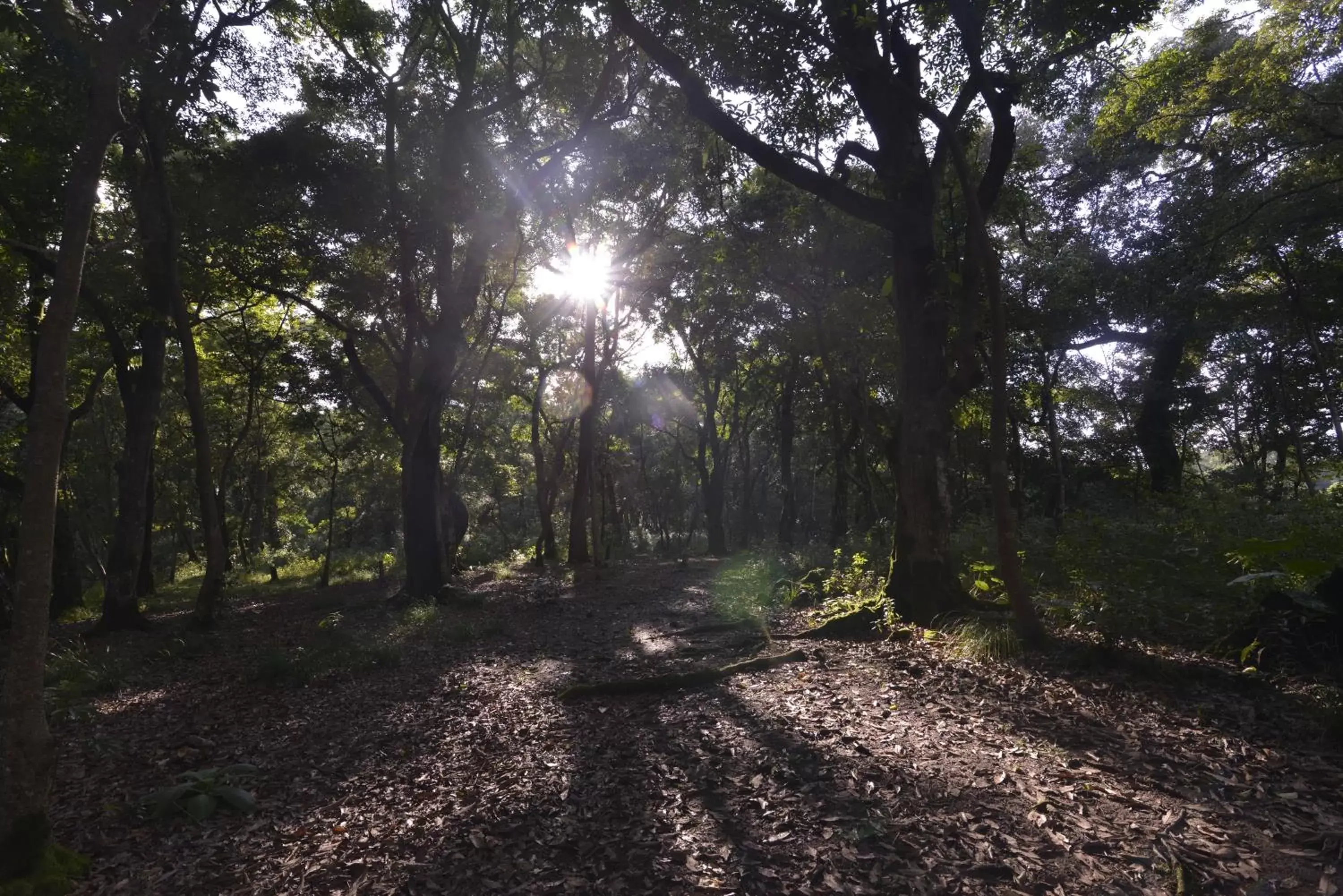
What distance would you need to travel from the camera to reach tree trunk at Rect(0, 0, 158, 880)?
341 cm

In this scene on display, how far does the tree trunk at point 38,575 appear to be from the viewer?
3.41m

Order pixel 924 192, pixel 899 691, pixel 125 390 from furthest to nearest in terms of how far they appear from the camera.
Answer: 1. pixel 125 390
2. pixel 924 192
3. pixel 899 691

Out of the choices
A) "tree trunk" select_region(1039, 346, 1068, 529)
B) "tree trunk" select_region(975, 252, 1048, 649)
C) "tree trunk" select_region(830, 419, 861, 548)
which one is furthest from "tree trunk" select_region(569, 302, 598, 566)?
"tree trunk" select_region(975, 252, 1048, 649)

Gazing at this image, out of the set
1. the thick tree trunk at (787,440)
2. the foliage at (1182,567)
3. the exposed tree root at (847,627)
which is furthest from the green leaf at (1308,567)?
the thick tree trunk at (787,440)

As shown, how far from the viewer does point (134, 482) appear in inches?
516

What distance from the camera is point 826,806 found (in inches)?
162

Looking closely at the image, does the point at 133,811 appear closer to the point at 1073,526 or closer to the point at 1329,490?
the point at 1073,526

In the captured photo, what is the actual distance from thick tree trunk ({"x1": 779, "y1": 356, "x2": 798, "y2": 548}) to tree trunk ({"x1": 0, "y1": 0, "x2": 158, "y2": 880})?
1822cm

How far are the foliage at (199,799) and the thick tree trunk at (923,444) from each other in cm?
663

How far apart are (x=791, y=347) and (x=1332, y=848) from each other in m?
15.6

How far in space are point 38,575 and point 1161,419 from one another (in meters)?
24.5

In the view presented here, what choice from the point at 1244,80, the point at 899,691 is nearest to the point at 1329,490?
the point at 1244,80

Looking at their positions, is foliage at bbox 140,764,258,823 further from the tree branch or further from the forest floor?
the tree branch

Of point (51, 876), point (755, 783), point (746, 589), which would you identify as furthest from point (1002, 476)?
point (746, 589)
